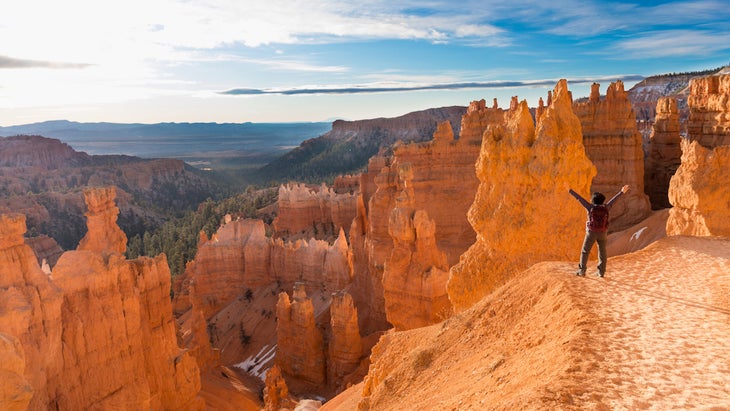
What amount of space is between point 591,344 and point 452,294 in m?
6.27

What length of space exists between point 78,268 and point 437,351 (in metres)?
9.80

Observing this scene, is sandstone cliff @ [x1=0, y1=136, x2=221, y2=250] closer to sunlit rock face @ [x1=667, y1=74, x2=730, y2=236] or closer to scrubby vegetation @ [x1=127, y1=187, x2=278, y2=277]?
scrubby vegetation @ [x1=127, y1=187, x2=278, y2=277]

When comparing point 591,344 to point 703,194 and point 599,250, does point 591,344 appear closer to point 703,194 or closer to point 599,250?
point 599,250

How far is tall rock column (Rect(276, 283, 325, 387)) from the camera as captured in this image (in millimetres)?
22719

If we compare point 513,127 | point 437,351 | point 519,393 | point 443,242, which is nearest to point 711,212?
point 513,127

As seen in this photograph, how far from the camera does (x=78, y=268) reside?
544 inches

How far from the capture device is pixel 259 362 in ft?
85.3

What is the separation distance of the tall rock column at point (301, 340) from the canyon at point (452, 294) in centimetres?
7

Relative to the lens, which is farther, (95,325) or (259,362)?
(259,362)

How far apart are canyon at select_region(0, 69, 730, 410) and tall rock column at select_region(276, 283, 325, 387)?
71mm

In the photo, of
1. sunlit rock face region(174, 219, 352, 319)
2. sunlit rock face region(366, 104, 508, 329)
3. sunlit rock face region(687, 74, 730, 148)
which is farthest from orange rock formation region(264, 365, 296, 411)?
sunlit rock face region(687, 74, 730, 148)

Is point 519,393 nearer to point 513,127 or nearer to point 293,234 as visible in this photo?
point 513,127

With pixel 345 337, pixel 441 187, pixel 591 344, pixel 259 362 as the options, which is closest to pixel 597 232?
pixel 591 344

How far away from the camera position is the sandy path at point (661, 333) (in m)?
5.07
